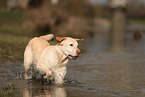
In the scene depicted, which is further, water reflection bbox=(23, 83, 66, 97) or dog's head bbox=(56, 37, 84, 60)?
dog's head bbox=(56, 37, 84, 60)

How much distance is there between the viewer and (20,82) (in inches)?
314

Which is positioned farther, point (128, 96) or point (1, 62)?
point (1, 62)

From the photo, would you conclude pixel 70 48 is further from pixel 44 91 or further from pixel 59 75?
pixel 44 91

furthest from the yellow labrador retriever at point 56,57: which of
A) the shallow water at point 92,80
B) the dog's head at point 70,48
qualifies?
the shallow water at point 92,80

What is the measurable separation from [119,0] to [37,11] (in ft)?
36.7

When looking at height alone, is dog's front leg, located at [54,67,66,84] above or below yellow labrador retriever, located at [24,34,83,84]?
below

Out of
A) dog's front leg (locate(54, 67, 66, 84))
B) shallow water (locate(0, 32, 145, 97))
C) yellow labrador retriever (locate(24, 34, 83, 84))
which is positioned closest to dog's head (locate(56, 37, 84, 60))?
yellow labrador retriever (locate(24, 34, 83, 84))

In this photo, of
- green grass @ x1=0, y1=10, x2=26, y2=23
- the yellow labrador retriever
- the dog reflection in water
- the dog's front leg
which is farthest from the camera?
green grass @ x1=0, y1=10, x2=26, y2=23

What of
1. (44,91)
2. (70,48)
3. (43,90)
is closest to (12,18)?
(70,48)

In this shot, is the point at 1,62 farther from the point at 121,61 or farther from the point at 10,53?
the point at 121,61

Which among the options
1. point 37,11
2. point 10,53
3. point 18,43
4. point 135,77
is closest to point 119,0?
point 37,11

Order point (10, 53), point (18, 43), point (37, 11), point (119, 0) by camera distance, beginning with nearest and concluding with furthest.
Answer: point (10, 53) < point (18, 43) < point (37, 11) < point (119, 0)

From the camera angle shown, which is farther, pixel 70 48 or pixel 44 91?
pixel 70 48

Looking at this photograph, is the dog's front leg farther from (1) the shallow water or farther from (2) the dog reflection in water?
(2) the dog reflection in water
